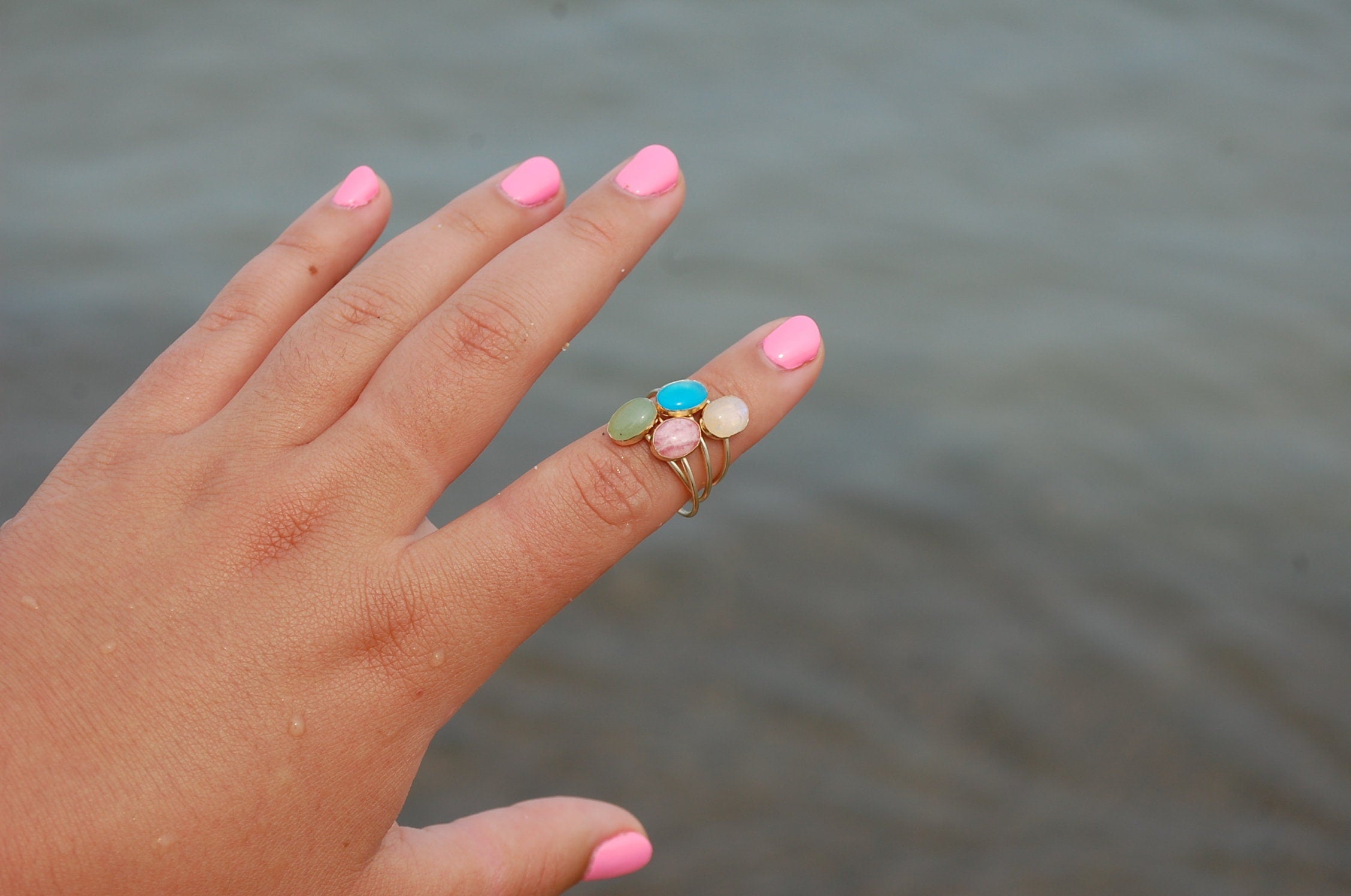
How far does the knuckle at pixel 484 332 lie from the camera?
4.45ft

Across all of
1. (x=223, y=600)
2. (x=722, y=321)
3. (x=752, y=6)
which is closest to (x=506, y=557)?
(x=223, y=600)

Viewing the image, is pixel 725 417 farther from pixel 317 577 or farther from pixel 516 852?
pixel 516 852

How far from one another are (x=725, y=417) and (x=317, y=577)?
0.53m

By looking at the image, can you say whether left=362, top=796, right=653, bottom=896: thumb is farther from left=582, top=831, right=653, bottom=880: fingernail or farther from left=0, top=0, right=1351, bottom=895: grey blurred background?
left=0, top=0, right=1351, bottom=895: grey blurred background

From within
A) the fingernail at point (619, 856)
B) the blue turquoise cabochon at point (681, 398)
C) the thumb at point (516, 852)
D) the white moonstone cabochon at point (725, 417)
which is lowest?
the fingernail at point (619, 856)

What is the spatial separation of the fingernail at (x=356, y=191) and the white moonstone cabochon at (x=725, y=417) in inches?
26.8

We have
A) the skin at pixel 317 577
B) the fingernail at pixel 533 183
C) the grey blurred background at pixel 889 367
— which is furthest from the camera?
the grey blurred background at pixel 889 367

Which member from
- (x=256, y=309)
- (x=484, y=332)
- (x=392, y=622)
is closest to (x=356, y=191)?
(x=256, y=309)

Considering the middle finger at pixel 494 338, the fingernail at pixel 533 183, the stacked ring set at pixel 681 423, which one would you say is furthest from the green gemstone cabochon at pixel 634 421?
the fingernail at pixel 533 183

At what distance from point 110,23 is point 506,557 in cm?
225

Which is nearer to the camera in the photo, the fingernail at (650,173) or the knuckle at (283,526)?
the knuckle at (283,526)

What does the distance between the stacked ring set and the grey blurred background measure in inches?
25.8

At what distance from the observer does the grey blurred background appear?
1.73m

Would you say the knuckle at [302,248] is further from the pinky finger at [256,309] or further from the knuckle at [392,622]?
the knuckle at [392,622]
